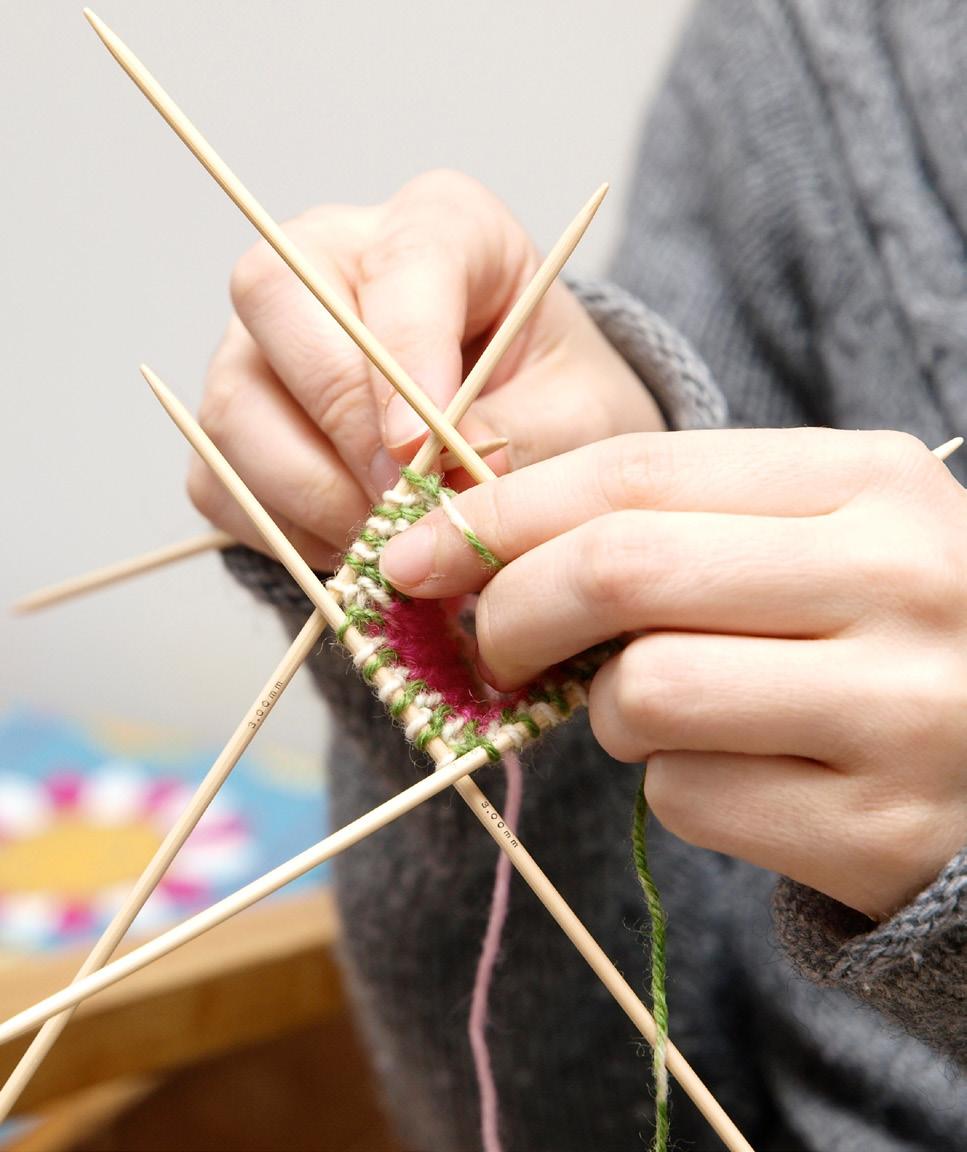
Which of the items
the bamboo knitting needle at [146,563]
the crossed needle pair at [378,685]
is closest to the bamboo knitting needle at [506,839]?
the crossed needle pair at [378,685]

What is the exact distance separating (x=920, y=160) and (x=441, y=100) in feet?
2.00

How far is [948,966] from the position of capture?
1.27 feet

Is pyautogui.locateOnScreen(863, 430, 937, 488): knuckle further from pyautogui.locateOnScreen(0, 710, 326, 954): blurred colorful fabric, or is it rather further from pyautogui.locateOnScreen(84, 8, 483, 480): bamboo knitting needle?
pyautogui.locateOnScreen(0, 710, 326, 954): blurred colorful fabric

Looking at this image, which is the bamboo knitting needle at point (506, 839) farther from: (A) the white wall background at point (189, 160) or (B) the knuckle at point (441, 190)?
(A) the white wall background at point (189, 160)

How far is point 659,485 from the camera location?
389 mm

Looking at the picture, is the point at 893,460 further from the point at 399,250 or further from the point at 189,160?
the point at 189,160

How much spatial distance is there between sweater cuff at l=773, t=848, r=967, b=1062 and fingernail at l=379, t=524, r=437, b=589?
7.1 inches

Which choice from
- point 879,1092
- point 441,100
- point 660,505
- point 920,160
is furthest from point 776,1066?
point 441,100

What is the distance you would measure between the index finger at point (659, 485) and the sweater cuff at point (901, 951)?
0.13 m

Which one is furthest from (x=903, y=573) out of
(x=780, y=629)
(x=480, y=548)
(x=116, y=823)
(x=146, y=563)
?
(x=116, y=823)

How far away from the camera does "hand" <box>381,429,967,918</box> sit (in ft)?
1.18

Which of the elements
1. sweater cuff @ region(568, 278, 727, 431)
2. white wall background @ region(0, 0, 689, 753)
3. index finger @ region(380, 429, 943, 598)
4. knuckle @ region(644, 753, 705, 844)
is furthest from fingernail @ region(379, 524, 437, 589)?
white wall background @ region(0, 0, 689, 753)

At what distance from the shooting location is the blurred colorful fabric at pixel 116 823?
1071mm

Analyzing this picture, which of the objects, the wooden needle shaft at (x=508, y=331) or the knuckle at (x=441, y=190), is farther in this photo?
the knuckle at (x=441, y=190)
